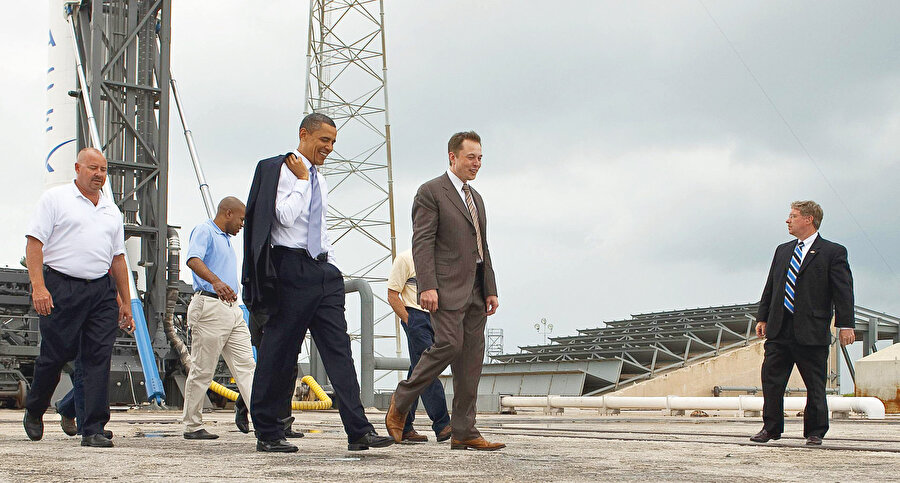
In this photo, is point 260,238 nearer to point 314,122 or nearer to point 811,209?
point 314,122

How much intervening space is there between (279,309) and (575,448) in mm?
1778

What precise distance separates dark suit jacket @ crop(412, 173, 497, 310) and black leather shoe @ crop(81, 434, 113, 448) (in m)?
1.95

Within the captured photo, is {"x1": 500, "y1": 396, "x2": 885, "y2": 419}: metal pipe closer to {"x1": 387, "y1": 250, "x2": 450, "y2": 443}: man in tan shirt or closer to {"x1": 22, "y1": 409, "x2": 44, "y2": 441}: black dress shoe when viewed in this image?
{"x1": 387, "y1": 250, "x2": 450, "y2": 443}: man in tan shirt

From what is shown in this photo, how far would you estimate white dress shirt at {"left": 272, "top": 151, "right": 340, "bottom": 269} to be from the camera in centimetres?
504

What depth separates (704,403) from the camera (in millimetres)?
13422

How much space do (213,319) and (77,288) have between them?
1.37 meters

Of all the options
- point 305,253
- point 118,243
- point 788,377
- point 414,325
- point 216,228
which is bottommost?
point 788,377

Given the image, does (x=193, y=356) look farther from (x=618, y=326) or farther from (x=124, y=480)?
(x=618, y=326)

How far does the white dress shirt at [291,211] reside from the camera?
5.04m

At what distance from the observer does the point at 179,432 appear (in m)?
7.51

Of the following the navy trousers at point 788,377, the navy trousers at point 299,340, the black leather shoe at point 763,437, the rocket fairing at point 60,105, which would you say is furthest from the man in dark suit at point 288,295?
the rocket fairing at point 60,105

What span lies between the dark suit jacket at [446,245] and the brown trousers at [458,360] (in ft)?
0.25

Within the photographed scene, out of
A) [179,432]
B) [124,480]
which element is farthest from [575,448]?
[179,432]

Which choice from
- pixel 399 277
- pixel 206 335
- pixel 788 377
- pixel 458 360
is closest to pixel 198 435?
pixel 206 335
